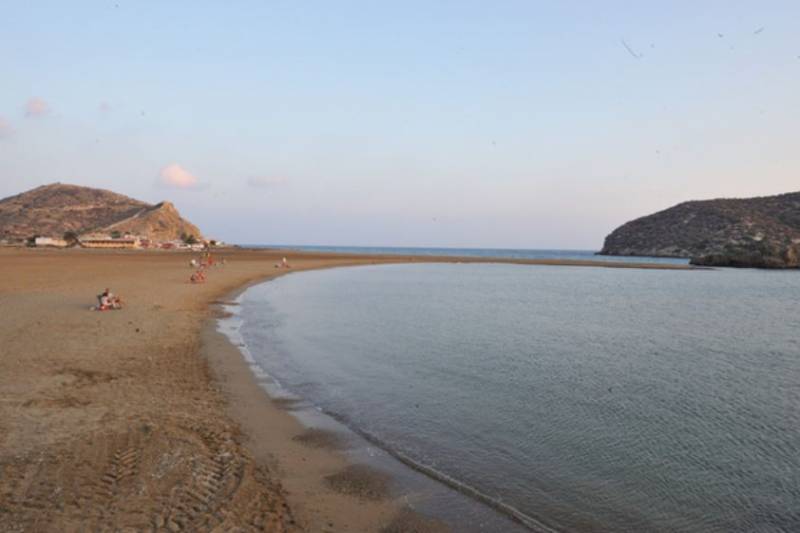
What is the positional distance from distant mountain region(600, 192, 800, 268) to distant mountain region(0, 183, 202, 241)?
143494mm

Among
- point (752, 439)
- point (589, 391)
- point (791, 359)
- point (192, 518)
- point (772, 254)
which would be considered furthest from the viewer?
point (772, 254)

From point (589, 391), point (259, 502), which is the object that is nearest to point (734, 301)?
point (589, 391)

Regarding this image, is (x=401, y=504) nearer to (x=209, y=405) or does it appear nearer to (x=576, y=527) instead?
(x=576, y=527)

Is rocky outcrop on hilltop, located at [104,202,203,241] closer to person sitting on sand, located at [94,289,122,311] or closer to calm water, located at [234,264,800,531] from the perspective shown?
person sitting on sand, located at [94,289,122,311]

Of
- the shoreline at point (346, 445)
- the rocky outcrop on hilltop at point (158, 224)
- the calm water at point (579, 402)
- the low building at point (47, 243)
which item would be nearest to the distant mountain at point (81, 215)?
the rocky outcrop on hilltop at point (158, 224)

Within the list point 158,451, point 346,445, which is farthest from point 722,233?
point 158,451

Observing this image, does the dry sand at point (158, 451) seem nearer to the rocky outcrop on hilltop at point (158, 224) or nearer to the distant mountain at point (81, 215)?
the distant mountain at point (81, 215)

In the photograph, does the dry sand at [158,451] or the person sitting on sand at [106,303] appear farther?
the person sitting on sand at [106,303]

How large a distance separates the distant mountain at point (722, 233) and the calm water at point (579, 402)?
65574 millimetres

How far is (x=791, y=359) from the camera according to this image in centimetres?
1560

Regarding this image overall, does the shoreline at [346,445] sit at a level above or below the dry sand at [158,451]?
below

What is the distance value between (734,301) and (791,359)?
1951 cm

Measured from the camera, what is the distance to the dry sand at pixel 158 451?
5652 mm

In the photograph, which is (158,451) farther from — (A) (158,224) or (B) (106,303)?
(A) (158,224)
